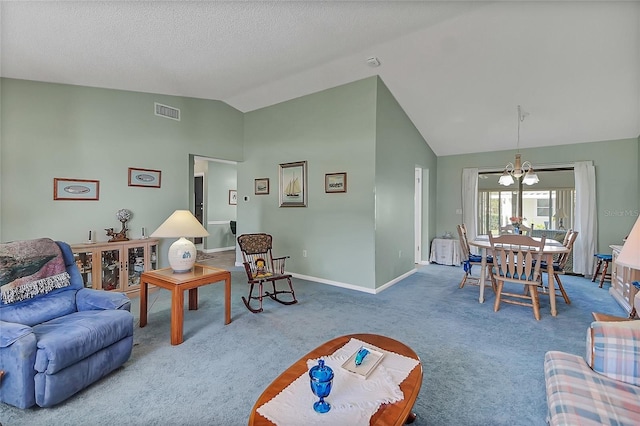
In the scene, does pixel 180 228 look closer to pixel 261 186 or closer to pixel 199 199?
pixel 261 186

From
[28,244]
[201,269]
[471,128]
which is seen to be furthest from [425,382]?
[471,128]

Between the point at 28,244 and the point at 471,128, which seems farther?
the point at 471,128

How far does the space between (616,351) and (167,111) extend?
18.1 feet

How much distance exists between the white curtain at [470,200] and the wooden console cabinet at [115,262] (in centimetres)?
600

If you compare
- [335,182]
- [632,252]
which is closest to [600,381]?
[632,252]

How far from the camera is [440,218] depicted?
22.2ft

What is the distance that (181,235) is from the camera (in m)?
2.94

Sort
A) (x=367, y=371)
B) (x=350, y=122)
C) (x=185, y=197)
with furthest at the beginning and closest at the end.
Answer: (x=185, y=197) → (x=350, y=122) → (x=367, y=371)

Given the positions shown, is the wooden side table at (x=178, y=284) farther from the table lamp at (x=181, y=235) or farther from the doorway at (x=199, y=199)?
the doorway at (x=199, y=199)

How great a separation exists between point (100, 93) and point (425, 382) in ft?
16.5

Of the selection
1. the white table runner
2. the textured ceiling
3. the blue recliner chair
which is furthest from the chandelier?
the blue recliner chair

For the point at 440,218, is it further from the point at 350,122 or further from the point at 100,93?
the point at 100,93

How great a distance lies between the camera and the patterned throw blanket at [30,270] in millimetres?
2121

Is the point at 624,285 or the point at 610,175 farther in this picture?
the point at 610,175
